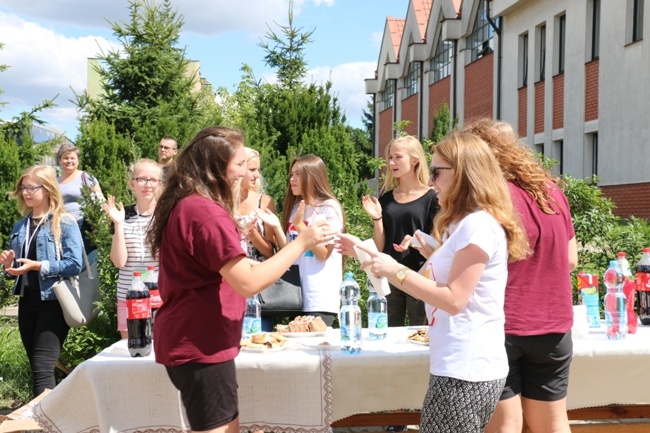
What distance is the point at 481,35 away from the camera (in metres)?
25.4

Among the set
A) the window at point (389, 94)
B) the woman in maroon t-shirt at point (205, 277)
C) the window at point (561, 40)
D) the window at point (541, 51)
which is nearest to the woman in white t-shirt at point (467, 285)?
the woman in maroon t-shirt at point (205, 277)

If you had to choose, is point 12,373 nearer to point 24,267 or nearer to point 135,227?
point 24,267

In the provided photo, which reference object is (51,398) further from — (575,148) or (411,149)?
(575,148)

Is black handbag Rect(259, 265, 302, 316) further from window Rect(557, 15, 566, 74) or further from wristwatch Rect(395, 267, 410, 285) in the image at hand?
window Rect(557, 15, 566, 74)

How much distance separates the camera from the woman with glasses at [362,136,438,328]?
17.7 feet

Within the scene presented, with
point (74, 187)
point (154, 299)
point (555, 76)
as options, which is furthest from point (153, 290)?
point (555, 76)

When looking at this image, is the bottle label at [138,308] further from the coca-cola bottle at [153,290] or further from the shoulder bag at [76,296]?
the shoulder bag at [76,296]

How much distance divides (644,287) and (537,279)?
66.3 inches

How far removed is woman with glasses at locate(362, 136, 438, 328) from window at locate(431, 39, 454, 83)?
75.3ft

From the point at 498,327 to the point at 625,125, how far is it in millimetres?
14656

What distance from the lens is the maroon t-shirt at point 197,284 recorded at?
285 centimetres

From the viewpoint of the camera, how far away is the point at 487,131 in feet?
11.1

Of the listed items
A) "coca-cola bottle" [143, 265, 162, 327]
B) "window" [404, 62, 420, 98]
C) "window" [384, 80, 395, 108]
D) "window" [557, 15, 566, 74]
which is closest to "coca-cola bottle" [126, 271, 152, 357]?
"coca-cola bottle" [143, 265, 162, 327]

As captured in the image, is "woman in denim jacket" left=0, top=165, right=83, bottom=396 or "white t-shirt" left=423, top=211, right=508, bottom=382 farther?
"woman in denim jacket" left=0, top=165, right=83, bottom=396
